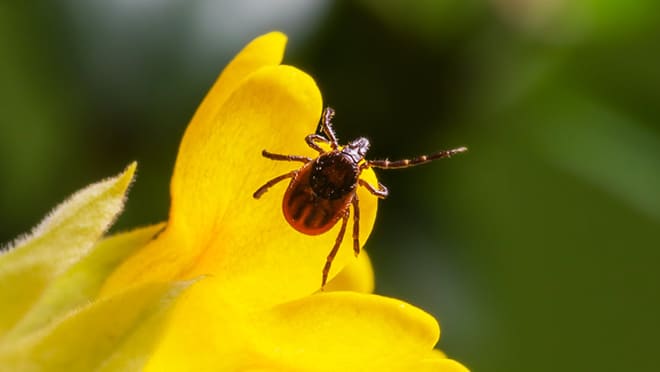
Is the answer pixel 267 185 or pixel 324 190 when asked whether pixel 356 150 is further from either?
pixel 267 185

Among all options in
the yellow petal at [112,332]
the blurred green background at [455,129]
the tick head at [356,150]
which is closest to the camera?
the yellow petal at [112,332]

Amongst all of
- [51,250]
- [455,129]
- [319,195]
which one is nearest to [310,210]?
[319,195]

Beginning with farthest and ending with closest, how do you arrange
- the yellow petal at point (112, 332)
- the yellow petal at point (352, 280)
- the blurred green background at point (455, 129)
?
the blurred green background at point (455, 129), the yellow petal at point (352, 280), the yellow petal at point (112, 332)

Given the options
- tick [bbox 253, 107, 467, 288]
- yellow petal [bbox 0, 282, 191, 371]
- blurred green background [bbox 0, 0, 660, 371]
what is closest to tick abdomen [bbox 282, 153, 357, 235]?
tick [bbox 253, 107, 467, 288]

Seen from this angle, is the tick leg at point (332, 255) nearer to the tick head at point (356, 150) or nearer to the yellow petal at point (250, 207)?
the yellow petal at point (250, 207)

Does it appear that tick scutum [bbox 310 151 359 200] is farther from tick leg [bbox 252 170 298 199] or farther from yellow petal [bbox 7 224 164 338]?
yellow petal [bbox 7 224 164 338]

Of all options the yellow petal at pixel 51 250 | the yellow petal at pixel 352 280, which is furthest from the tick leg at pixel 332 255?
the yellow petal at pixel 51 250

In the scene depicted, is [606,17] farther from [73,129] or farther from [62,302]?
[62,302]
